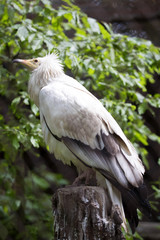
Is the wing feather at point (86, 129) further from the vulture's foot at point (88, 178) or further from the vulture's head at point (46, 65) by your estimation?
the vulture's head at point (46, 65)

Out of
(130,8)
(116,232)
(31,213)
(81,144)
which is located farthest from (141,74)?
(116,232)

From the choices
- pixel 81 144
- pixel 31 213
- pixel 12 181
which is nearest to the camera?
pixel 81 144

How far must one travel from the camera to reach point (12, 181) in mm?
3490

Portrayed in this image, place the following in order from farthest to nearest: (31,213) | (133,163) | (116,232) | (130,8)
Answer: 1. (130,8)
2. (31,213)
3. (133,163)
4. (116,232)

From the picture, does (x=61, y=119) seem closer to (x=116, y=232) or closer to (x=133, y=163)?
(x=133, y=163)

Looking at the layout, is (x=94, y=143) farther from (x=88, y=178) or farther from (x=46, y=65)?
(x=46, y=65)

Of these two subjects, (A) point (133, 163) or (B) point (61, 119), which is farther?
(B) point (61, 119)

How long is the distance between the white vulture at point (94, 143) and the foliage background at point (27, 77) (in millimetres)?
406

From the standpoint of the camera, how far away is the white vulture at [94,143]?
2.22 metres

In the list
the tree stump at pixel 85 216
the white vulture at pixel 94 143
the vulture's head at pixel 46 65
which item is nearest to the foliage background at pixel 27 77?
the vulture's head at pixel 46 65

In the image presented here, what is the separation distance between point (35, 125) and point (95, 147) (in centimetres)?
85

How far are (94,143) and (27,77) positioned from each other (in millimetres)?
1117

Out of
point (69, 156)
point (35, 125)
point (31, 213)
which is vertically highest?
point (69, 156)

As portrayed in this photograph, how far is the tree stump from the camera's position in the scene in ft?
6.14
